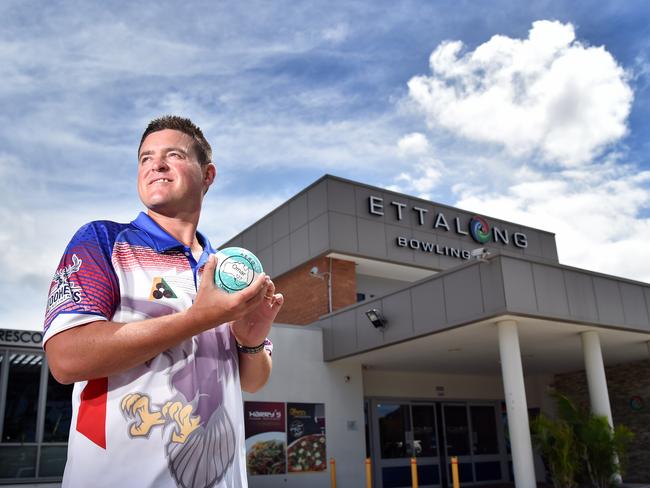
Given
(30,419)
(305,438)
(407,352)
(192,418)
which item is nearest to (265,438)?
(305,438)

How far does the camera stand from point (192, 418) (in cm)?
148

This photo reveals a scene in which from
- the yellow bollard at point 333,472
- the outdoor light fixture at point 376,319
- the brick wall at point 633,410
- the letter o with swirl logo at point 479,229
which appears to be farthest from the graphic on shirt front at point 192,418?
the letter o with swirl logo at point 479,229

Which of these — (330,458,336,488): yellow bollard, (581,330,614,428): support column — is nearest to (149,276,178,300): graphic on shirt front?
(581,330,614,428): support column

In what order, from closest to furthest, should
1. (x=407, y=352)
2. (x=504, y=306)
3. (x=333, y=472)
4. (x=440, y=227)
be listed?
(x=504, y=306)
(x=333, y=472)
(x=407, y=352)
(x=440, y=227)

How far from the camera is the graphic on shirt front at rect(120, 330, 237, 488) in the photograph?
4.66 ft

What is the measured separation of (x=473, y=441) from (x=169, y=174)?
20.3 metres

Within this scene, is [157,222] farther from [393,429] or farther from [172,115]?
[393,429]

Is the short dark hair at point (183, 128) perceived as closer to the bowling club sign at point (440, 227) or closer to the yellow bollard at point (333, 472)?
the yellow bollard at point (333, 472)

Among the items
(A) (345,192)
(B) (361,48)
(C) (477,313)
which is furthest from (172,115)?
(A) (345,192)

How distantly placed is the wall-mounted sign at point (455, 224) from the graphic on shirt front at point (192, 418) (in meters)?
18.0

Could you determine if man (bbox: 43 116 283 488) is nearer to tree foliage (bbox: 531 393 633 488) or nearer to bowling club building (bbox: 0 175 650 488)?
bowling club building (bbox: 0 175 650 488)

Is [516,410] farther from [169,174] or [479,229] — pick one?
[169,174]

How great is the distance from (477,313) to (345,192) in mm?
8264

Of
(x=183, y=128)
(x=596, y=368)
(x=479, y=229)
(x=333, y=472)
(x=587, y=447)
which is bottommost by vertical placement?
(x=333, y=472)
